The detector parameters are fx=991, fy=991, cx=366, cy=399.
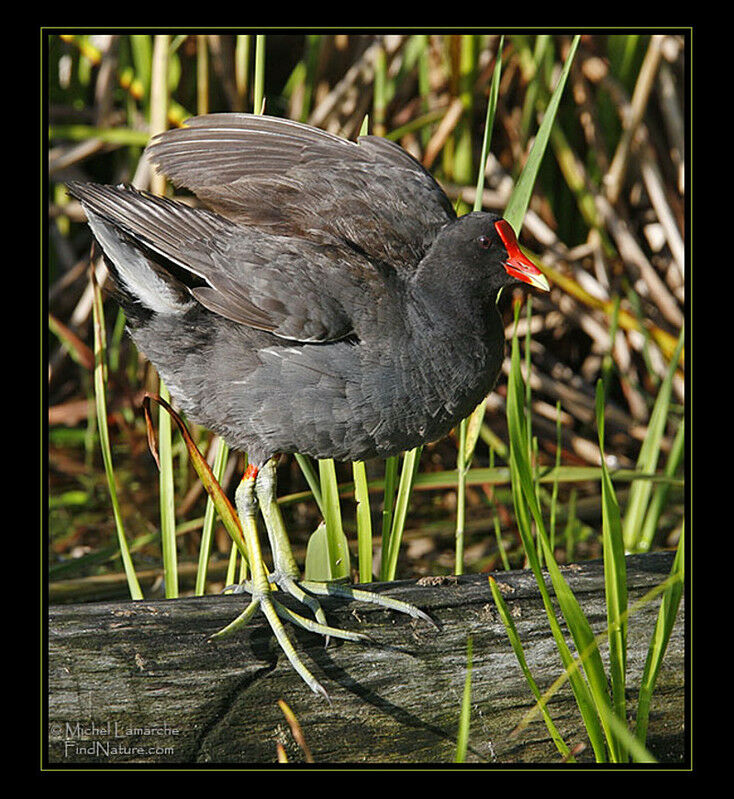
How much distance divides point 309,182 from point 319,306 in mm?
372

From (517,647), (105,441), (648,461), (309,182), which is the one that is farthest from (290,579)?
(648,461)

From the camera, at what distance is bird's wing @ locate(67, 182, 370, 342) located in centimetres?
169

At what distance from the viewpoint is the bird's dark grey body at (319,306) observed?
1.69 m

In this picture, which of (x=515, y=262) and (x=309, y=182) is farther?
(x=309, y=182)

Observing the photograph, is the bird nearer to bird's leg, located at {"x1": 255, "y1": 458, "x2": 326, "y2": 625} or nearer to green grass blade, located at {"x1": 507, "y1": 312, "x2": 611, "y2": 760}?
bird's leg, located at {"x1": 255, "y1": 458, "x2": 326, "y2": 625}

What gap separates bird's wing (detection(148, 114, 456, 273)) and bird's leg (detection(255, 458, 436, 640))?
466 mm

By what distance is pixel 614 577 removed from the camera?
140cm

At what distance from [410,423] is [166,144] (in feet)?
2.68

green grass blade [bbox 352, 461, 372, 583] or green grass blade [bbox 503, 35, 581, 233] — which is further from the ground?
green grass blade [bbox 503, 35, 581, 233]

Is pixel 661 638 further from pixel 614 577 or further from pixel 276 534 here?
pixel 276 534

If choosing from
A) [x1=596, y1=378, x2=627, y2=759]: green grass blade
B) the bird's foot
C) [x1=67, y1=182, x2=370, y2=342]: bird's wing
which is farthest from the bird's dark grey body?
[x1=596, y1=378, x2=627, y2=759]: green grass blade

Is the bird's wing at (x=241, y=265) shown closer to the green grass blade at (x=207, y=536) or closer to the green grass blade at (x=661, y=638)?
the green grass blade at (x=207, y=536)

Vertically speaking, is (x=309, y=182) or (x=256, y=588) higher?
(x=309, y=182)

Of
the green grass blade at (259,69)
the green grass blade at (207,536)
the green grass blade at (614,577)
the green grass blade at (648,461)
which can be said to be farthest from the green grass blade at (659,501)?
the green grass blade at (259,69)
